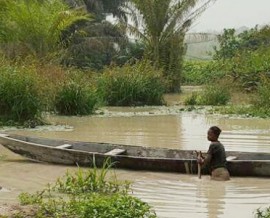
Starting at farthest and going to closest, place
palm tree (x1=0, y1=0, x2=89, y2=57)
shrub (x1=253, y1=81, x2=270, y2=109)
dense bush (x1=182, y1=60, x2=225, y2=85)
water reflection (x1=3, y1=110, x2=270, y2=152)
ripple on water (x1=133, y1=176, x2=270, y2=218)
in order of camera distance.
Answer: dense bush (x1=182, y1=60, x2=225, y2=85), palm tree (x1=0, y1=0, x2=89, y2=57), shrub (x1=253, y1=81, x2=270, y2=109), water reflection (x1=3, y1=110, x2=270, y2=152), ripple on water (x1=133, y1=176, x2=270, y2=218)

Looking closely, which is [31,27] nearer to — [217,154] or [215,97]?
[215,97]

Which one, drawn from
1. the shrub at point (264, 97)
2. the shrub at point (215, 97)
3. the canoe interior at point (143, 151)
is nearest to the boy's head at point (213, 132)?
the canoe interior at point (143, 151)

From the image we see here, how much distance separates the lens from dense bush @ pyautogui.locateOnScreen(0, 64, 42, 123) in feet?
47.2

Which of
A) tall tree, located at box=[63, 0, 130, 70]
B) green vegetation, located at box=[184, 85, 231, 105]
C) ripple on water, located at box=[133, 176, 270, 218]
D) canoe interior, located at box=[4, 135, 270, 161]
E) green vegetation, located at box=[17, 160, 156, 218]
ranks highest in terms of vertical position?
tall tree, located at box=[63, 0, 130, 70]

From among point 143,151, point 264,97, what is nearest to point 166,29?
point 264,97

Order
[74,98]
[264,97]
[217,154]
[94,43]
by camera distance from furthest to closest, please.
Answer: [94,43] → [264,97] → [74,98] → [217,154]

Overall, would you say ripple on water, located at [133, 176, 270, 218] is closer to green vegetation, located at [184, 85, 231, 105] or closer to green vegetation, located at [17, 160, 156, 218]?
green vegetation, located at [17, 160, 156, 218]

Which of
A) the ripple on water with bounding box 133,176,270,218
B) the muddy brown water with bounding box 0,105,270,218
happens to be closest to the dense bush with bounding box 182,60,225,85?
the muddy brown water with bounding box 0,105,270,218

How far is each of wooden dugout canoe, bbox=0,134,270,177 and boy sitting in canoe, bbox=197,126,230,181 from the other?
0.24 meters

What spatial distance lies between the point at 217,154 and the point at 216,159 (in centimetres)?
8

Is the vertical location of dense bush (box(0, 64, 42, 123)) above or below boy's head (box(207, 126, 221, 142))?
above

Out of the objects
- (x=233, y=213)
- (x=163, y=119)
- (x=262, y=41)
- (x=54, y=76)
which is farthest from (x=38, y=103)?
(x=262, y=41)

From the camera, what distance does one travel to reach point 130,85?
69.2 feet

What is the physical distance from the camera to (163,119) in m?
17.8
